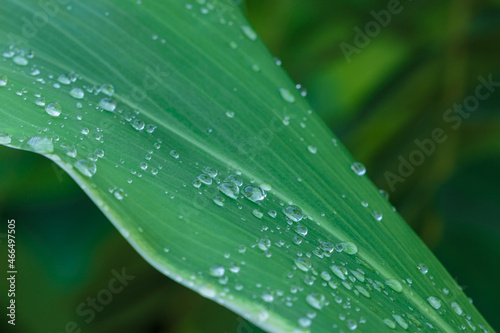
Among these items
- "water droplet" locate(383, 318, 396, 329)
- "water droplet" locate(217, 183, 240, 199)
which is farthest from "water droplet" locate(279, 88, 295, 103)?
"water droplet" locate(383, 318, 396, 329)

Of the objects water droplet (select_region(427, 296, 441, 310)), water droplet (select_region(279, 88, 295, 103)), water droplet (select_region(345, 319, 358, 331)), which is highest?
water droplet (select_region(279, 88, 295, 103))

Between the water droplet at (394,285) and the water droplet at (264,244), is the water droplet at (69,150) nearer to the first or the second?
the water droplet at (264,244)

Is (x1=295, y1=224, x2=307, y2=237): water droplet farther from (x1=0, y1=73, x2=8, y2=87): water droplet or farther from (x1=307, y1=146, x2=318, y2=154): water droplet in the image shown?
(x1=0, y1=73, x2=8, y2=87): water droplet

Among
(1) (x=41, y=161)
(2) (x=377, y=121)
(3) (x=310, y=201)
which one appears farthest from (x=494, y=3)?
(1) (x=41, y=161)

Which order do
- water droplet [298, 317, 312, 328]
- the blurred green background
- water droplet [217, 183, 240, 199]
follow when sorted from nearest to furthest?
water droplet [298, 317, 312, 328]
water droplet [217, 183, 240, 199]
the blurred green background

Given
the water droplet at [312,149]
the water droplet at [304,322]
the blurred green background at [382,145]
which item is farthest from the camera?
the blurred green background at [382,145]

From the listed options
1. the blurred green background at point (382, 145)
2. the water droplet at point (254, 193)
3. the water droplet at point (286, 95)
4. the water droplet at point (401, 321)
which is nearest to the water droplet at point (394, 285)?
the water droplet at point (401, 321)

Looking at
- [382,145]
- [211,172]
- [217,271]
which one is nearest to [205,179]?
[211,172]
